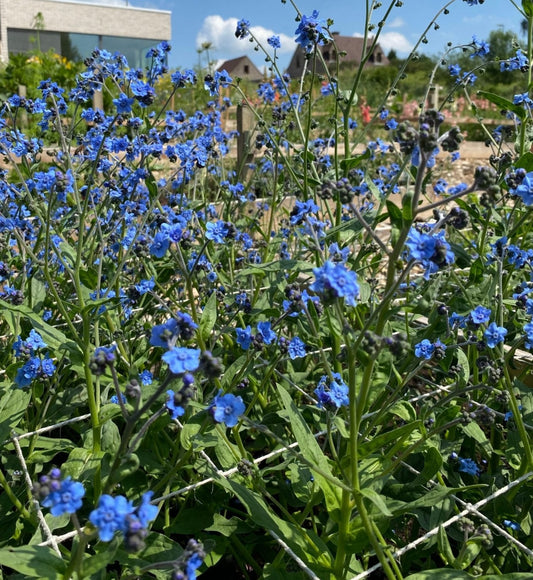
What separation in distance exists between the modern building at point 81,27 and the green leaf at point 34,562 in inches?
1468

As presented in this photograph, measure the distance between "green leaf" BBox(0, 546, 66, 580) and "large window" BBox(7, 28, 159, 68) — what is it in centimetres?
3838

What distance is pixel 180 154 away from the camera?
2.80m

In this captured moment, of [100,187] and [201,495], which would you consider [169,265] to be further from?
[201,495]

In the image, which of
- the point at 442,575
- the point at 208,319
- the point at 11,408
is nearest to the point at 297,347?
the point at 208,319

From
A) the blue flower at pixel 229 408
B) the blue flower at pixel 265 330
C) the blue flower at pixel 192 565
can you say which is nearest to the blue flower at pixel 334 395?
the blue flower at pixel 265 330

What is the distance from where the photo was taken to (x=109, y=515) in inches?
47.3

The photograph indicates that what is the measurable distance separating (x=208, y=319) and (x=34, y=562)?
3.10ft

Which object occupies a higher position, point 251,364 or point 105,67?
A: point 105,67

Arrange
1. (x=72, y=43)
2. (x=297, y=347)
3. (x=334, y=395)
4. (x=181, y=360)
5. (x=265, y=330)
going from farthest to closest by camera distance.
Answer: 1. (x=72, y=43)
2. (x=297, y=347)
3. (x=265, y=330)
4. (x=334, y=395)
5. (x=181, y=360)

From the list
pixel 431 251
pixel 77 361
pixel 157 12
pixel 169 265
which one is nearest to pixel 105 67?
pixel 169 265

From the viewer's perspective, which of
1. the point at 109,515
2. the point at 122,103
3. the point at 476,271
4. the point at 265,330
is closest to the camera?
the point at 109,515

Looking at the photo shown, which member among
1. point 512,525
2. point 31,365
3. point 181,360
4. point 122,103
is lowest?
point 512,525

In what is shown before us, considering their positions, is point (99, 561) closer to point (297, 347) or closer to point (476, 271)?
point (297, 347)

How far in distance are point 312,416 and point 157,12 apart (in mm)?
46846
